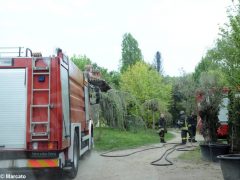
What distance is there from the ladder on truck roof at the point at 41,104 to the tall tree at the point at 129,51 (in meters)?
65.5

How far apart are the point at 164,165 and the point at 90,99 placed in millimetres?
4495

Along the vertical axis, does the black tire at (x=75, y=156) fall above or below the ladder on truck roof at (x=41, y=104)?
below

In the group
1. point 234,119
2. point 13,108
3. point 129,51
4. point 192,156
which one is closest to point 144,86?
point 129,51

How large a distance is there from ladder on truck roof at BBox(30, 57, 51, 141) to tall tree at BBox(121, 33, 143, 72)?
65542 millimetres

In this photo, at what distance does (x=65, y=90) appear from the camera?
11242 millimetres

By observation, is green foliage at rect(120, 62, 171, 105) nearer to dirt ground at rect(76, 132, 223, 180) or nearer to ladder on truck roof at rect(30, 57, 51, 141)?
dirt ground at rect(76, 132, 223, 180)

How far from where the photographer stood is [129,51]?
7819 cm

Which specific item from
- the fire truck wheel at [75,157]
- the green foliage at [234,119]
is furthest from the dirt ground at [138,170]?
the green foliage at [234,119]

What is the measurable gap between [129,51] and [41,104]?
6786 cm

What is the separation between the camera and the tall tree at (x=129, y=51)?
7731 centimetres

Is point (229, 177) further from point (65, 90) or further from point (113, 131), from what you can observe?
point (113, 131)

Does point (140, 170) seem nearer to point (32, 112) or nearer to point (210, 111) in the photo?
point (210, 111)

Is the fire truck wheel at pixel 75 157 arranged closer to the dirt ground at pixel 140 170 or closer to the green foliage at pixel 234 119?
the dirt ground at pixel 140 170

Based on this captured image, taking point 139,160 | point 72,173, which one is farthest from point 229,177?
point 139,160
